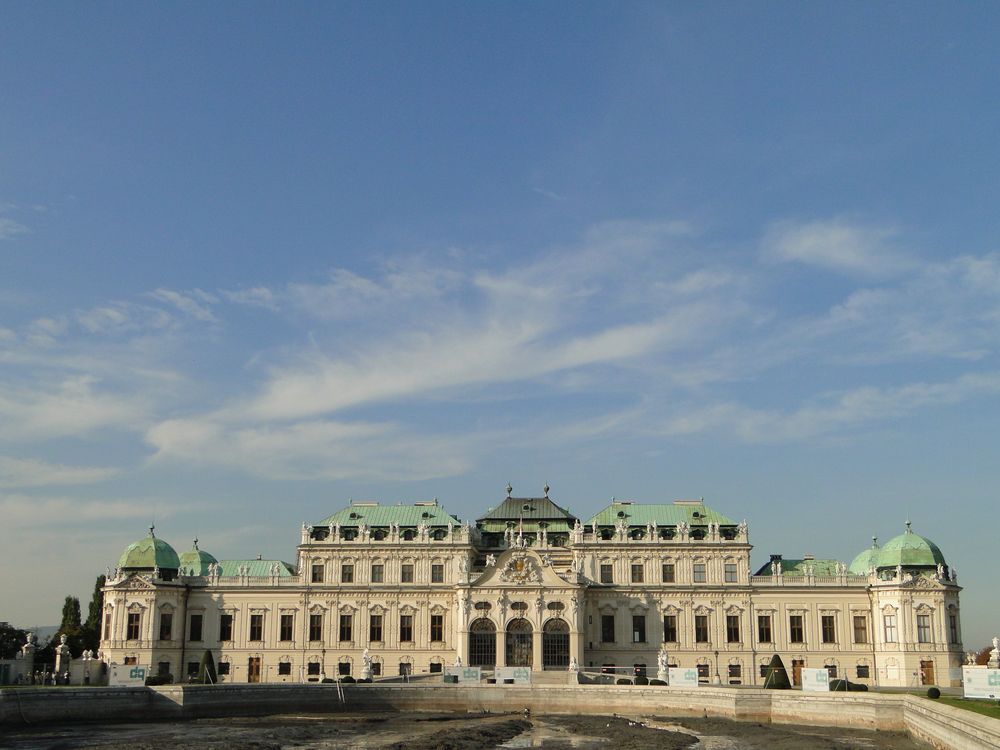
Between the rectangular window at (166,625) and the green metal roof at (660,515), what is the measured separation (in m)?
39.4

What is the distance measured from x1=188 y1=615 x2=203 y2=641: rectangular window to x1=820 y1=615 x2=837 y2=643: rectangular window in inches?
2220

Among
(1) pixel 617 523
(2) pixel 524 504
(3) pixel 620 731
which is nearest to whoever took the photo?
(3) pixel 620 731

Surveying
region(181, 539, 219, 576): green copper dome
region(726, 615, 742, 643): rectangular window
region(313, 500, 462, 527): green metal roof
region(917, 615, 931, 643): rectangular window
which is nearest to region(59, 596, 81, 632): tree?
region(181, 539, 219, 576): green copper dome

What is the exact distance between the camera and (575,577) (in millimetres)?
97875

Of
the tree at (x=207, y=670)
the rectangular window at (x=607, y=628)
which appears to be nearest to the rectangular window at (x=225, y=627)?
the tree at (x=207, y=670)

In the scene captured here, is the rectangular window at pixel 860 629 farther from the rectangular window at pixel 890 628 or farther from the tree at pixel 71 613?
the tree at pixel 71 613

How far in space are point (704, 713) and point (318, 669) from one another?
136 feet

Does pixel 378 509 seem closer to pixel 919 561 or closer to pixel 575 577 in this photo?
pixel 575 577

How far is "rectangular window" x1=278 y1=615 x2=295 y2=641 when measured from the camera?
338 feet

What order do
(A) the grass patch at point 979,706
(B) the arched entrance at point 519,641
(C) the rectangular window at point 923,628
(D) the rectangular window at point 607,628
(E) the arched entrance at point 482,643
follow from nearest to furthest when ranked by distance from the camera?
(A) the grass patch at point 979,706 → (C) the rectangular window at point 923,628 → (B) the arched entrance at point 519,641 → (E) the arched entrance at point 482,643 → (D) the rectangular window at point 607,628

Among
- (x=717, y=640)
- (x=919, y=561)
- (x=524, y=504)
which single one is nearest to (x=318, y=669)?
(x=524, y=504)

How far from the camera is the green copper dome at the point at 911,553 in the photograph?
96562mm

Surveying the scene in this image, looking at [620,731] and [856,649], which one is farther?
[856,649]

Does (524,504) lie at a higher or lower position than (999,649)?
higher
